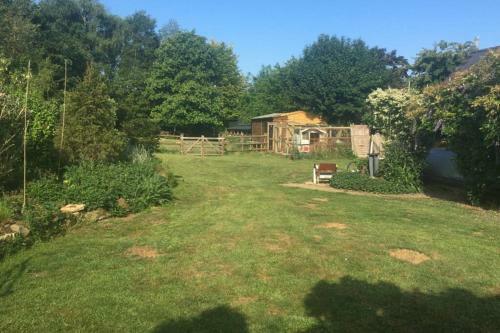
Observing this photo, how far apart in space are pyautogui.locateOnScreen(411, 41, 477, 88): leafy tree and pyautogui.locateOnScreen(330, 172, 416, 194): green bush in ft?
19.1

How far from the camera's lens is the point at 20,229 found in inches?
258

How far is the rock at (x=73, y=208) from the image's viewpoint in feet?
24.9

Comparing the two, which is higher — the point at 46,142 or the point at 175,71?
the point at 175,71

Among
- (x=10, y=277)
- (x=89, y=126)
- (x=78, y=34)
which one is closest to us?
(x=10, y=277)

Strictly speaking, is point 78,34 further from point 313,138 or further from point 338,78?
point 313,138

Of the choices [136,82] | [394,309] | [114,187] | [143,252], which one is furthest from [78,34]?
[394,309]

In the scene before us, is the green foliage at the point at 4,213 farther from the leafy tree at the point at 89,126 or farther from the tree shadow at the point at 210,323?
the tree shadow at the point at 210,323

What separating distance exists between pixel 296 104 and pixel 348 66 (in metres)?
6.12

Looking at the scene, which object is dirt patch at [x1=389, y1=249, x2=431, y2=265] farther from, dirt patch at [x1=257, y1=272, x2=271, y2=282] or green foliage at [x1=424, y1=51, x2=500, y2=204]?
green foliage at [x1=424, y1=51, x2=500, y2=204]

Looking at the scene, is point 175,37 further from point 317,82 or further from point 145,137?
point 145,137

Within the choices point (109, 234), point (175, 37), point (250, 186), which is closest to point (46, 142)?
point (109, 234)

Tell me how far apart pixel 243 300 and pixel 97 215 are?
4.53 m

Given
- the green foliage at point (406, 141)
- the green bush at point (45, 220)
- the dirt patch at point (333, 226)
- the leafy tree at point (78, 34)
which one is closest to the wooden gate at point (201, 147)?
the leafy tree at point (78, 34)

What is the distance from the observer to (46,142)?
8789 mm
